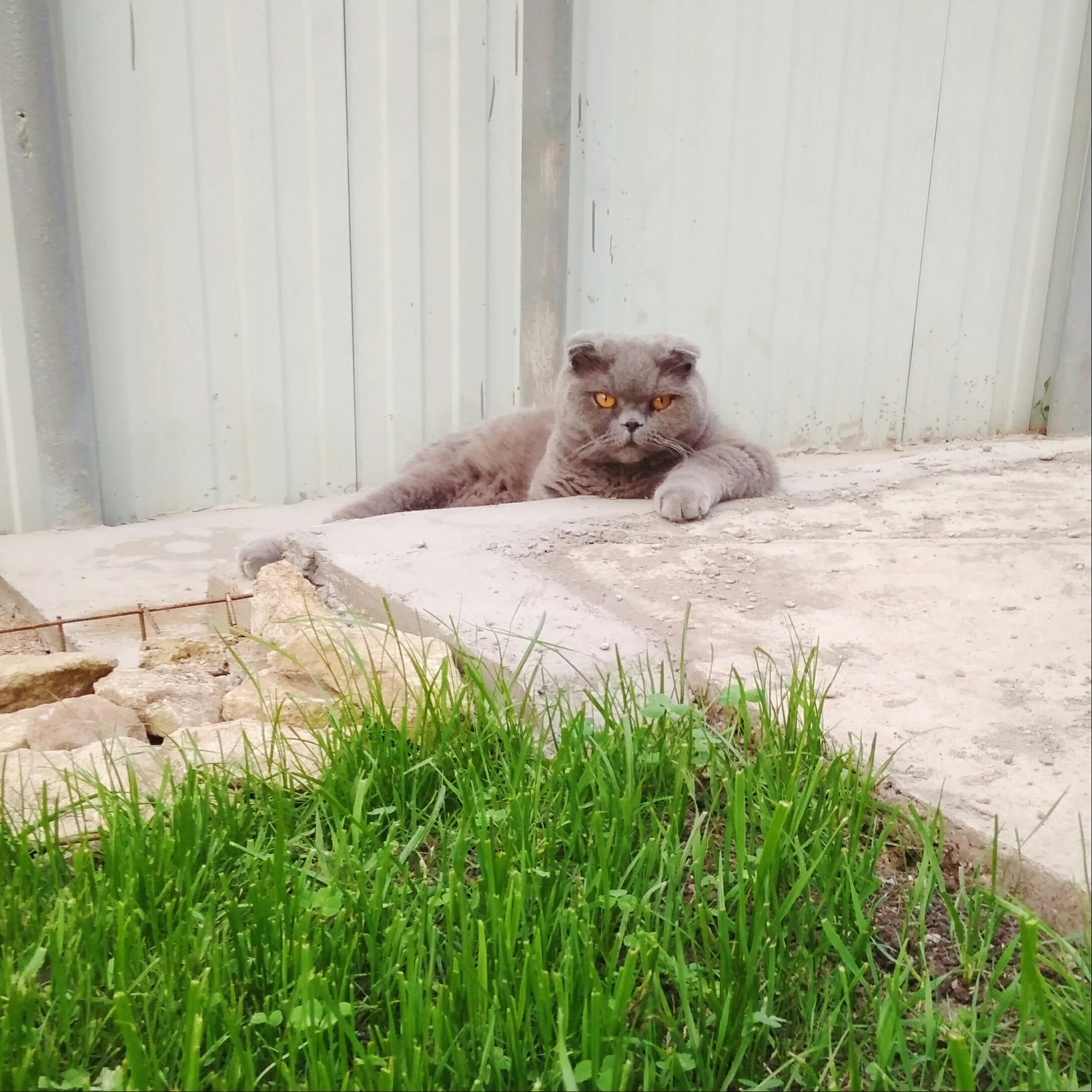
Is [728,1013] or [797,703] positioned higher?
[797,703]

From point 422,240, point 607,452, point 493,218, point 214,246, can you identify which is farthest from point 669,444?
point 214,246

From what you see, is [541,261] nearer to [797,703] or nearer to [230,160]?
[797,703]

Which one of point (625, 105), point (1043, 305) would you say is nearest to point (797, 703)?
point (1043, 305)

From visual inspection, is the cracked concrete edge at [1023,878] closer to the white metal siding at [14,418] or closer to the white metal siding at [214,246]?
the white metal siding at [214,246]

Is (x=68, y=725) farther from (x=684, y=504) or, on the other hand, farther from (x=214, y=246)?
(x=214, y=246)

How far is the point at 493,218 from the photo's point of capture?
2.71 meters

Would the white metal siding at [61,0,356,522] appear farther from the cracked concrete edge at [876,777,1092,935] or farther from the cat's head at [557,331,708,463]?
the cracked concrete edge at [876,777,1092,935]

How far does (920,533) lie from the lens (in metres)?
1.18

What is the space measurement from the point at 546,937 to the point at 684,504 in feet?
3.97

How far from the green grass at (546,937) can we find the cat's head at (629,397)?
950 millimetres

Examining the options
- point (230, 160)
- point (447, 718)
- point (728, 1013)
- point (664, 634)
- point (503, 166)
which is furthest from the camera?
point (230, 160)

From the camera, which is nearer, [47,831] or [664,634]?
[47,831]

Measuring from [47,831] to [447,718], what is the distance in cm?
45

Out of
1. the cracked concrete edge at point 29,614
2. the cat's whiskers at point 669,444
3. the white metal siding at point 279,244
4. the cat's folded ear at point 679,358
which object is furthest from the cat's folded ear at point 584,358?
the cracked concrete edge at point 29,614
